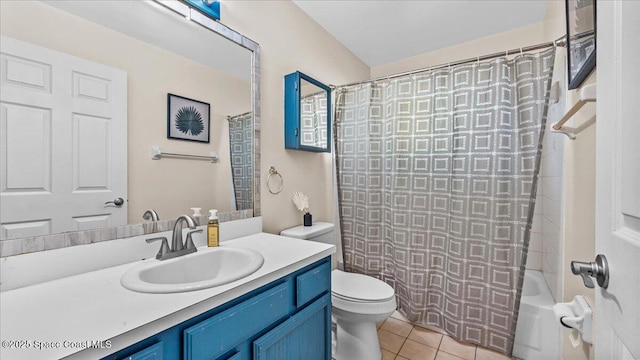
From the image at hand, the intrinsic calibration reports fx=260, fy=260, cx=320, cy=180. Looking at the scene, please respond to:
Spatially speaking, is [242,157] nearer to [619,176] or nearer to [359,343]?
[359,343]

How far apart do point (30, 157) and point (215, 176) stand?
68 cm

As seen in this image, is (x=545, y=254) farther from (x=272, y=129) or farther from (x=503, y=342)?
(x=272, y=129)

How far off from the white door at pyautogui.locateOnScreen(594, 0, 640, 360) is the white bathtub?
127 cm

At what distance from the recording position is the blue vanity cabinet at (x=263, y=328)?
0.69 m

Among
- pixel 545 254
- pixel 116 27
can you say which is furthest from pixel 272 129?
pixel 545 254

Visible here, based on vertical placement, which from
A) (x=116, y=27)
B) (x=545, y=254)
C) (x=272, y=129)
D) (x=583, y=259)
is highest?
(x=116, y=27)

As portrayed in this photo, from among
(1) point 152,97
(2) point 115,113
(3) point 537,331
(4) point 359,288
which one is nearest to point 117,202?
(2) point 115,113

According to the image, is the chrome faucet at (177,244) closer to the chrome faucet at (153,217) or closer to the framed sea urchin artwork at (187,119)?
the chrome faucet at (153,217)

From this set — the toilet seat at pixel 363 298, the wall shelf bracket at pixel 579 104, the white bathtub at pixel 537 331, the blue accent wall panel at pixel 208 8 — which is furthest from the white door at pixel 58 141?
the white bathtub at pixel 537 331

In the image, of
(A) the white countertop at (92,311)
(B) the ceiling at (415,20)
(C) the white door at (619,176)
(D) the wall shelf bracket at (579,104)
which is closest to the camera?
(C) the white door at (619,176)

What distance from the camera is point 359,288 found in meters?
1.69

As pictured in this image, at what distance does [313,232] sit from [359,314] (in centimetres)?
58

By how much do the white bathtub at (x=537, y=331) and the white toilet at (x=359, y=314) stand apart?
83cm

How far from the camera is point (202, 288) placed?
0.78 meters
